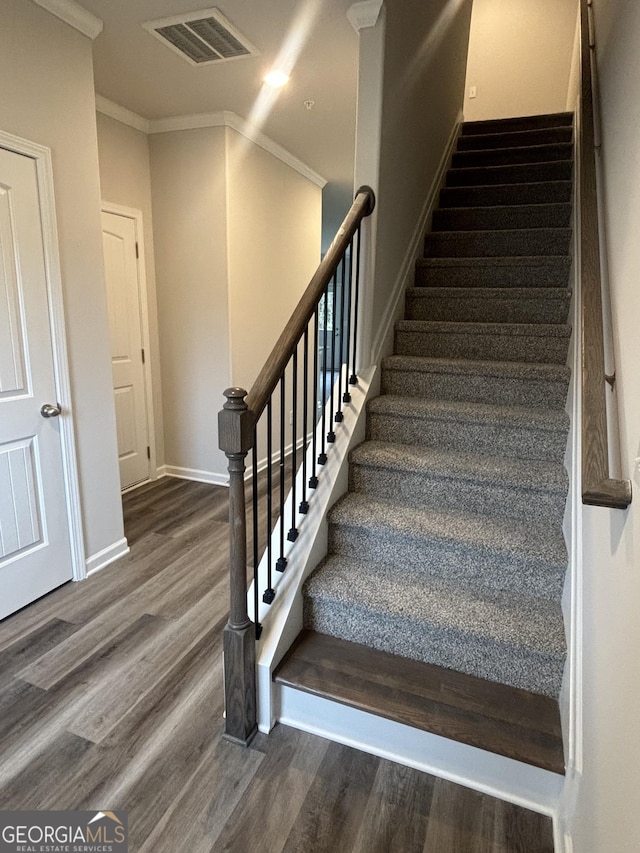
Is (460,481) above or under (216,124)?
under

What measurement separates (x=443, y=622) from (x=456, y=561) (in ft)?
0.90

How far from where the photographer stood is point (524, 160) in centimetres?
381

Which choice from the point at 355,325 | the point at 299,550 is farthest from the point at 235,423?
the point at 355,325

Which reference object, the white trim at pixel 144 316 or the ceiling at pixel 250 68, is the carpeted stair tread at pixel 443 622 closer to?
the ceiling at pixel 250 68

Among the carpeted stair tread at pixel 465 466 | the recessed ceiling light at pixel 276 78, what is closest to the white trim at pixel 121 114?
the recessed ceiling light at pixel 276 78

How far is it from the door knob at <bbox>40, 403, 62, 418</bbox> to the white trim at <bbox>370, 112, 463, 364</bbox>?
1568mm

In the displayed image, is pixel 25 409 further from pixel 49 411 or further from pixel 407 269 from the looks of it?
pixel 407 269

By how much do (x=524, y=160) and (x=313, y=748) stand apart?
4159 mm

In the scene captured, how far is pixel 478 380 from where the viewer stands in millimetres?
2414

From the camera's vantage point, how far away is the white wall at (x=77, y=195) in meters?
2.07

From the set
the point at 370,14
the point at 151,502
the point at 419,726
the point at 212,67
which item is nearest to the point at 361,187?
the point at 370,14

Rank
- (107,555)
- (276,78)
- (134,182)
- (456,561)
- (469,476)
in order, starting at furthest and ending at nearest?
(134,182) → (276,78) → (107,555) → (469,476) → (456,561)

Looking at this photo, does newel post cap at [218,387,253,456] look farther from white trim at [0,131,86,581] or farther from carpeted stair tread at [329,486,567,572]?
white trim at [0,131,86,581]

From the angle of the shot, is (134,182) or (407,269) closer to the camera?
(407,269)
